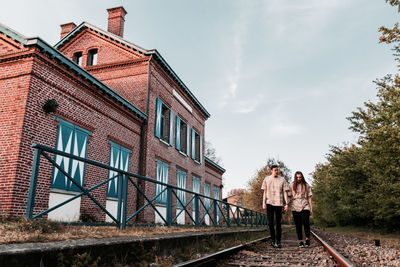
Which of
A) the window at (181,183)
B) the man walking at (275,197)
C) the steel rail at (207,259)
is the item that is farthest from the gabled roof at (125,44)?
the steel rail at (207,259)

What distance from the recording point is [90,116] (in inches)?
415

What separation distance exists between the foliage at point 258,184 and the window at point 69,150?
1225 inches

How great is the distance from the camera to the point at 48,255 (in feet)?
10.0

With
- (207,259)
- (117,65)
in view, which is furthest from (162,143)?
(207,259)

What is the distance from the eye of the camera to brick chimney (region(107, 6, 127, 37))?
17375 mm

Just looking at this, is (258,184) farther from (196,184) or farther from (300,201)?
(300,201)

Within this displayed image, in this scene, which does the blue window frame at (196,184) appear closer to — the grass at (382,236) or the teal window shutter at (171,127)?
the teal window shutter at (171,127)

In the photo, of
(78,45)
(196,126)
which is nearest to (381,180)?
(196,126)

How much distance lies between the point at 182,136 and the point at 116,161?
25.8 feet

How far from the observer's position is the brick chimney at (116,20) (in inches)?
684

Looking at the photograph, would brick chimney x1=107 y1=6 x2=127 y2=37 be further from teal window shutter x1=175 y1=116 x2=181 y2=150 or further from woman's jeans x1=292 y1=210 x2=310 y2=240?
woman's jeans x1=292 y1=210 x2=310 y2=240

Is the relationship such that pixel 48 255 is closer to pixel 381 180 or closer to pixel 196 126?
pixel 381 180

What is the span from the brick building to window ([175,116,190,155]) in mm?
60

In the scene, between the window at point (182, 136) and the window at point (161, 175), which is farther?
the window at point (182, 136)
